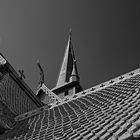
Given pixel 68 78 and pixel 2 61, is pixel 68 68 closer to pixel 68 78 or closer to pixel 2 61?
pixel 68 78

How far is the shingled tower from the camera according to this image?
75.0 ft

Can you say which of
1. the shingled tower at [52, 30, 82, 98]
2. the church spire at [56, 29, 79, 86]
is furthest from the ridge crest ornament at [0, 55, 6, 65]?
the church spire at [56, 29, 79, 86]

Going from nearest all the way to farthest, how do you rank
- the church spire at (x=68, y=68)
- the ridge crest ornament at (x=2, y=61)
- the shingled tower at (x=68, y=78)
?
the ridge crest ornament at (x=2, y=61), the shingled tower at (x=68, y=78), the church spire at (x=68, y=68)

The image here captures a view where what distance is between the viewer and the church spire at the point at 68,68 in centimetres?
2436

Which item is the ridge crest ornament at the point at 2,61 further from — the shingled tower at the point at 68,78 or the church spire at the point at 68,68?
the church spire at the point at 68,68

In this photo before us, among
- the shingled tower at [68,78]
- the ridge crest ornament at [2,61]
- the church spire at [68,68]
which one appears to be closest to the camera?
the ridge crest ornament at [2,61]

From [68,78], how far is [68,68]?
2145 millimetres

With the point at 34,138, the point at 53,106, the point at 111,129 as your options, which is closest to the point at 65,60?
the point at 53,106

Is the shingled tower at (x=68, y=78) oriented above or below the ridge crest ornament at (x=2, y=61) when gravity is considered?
below

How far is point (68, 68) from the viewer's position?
27688 mm

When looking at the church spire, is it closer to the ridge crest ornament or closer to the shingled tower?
the shingled tower

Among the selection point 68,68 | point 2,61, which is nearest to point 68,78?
point 68,68

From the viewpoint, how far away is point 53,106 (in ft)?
35.3

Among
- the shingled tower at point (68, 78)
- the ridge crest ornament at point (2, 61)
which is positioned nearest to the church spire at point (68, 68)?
the shingled tower at point (68, 78)
